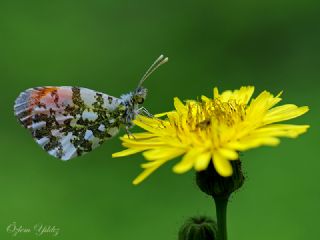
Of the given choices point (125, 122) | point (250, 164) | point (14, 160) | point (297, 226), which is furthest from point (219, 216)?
point (14, 160)

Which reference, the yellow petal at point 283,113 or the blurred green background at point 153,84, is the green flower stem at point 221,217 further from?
the blurred green background at point 153,84

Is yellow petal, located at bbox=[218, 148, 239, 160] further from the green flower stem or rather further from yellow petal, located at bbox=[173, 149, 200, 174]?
the green flower stem

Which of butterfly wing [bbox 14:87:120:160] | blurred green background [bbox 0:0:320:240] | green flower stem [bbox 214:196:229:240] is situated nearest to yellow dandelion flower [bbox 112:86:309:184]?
green flower stem [bbox 214:196:229:240]

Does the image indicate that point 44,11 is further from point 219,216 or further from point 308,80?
point 219,216

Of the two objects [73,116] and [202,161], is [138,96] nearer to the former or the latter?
[73,116]

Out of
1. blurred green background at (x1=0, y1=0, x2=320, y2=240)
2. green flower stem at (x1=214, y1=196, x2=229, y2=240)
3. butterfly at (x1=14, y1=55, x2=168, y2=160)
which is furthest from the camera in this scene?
blurred green background at (x1=0, y1=0, x2=320, y2=240)
